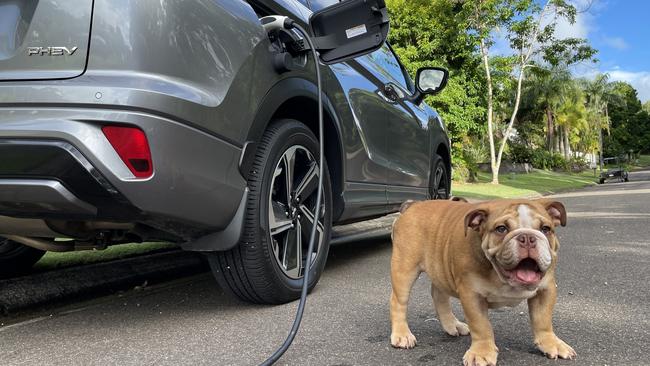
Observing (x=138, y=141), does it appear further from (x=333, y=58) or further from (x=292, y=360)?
(x=333, y=58)

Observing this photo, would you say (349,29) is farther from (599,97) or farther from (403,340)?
(599,97)

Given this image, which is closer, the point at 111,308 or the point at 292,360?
the point at 292,360

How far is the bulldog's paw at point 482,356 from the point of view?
1.89 m

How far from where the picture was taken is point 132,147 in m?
2.00

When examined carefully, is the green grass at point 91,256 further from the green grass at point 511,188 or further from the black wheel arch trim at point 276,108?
the green grass at point 511,188

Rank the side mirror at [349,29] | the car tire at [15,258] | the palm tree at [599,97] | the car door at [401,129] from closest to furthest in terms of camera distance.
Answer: the side mirror at [349,29] < the car tire at [15,258] < the car door at [401,129] < the palm tree at [599,97]

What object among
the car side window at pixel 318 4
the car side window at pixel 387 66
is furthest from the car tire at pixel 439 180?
the car side window at pixel 318 4

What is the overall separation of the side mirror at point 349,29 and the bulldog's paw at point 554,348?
1615 millimetres

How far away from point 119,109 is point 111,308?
62.5 inches

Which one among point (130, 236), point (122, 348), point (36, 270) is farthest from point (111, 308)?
point (36, 270)

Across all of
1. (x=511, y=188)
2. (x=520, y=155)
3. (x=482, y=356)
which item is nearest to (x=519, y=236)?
(x=482, y=356)

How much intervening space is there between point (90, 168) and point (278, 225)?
111 centimetres

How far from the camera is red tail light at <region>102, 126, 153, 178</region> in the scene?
6.48 ft

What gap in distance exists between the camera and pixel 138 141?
2.00 metres
